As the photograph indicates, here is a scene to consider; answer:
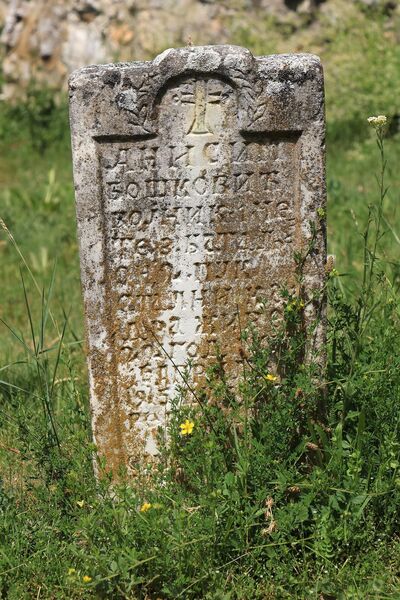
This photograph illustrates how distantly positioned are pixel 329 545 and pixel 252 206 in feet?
3.98

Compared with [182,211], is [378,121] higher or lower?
higher

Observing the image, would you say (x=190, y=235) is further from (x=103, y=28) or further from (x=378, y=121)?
(x=103, y=28)

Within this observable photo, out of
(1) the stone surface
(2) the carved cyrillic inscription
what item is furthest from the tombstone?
(1) the stone surface

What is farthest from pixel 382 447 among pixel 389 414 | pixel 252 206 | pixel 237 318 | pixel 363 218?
pixel 363 218

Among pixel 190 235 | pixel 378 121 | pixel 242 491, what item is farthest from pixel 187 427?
pixel 378 121

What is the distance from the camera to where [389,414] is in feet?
11.1

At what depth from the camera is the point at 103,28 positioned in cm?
969

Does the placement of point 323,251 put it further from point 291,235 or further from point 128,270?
point 128,270

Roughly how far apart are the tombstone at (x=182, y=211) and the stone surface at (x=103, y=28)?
571 centimetres

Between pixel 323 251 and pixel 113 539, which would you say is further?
pixel 323 251

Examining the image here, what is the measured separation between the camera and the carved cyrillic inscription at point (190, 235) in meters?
3.32

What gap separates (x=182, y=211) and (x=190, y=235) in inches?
3.7

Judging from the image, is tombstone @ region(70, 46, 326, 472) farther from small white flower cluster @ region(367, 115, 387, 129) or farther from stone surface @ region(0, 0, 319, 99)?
stone surface @ region(0, 0, 319, 99)

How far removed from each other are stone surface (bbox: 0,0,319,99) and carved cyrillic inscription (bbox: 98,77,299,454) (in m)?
5.71
